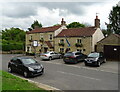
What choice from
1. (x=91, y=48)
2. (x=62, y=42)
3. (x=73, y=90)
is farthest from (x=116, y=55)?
(x=73, y=90)

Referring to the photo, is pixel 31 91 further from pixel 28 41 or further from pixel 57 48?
pixel 28 41

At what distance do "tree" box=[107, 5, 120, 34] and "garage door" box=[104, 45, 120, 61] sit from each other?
16.7 m

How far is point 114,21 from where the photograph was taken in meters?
37.1

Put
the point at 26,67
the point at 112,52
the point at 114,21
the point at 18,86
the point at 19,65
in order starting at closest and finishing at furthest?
the point at 18,86 → the point at 26,67 → the point at 19,65 → the point at 112,52 → the point at 114,21

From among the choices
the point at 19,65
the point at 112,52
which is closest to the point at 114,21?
the point at 112,52

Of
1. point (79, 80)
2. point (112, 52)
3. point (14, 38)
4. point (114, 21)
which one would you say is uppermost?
point (114, 21)

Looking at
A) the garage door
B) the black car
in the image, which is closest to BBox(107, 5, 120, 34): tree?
the garage door

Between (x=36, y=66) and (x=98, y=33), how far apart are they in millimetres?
18612

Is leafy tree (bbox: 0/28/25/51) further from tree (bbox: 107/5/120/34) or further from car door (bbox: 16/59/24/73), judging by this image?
car door (bbox: 16/59/24/73)

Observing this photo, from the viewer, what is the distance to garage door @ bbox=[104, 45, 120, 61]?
2136 cm

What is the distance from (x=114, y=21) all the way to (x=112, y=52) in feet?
61.1

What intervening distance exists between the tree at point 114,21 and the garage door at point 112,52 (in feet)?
54.9

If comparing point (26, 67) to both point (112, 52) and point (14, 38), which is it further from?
point (14, 38)

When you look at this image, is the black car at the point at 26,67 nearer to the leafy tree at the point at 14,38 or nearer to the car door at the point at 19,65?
the car door at the point at 19,65
